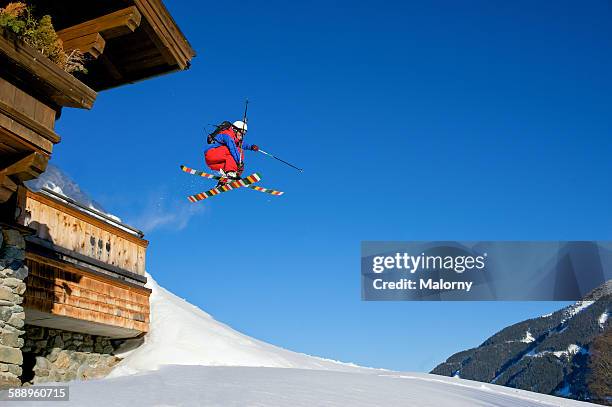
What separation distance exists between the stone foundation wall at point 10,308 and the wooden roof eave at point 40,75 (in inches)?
81.4

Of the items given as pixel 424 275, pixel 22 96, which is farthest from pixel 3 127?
pixel 424 275

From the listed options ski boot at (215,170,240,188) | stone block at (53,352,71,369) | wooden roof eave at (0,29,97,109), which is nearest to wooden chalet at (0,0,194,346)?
wooden roof eave at (0,29,97,109)

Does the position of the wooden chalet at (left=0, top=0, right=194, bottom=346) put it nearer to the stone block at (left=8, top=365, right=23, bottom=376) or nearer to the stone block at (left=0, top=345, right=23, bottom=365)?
the stone block at (left=0, top=345, right=23, bottom=365)

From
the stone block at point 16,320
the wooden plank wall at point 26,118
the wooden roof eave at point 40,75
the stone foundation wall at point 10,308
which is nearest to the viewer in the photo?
the wooden roof eave at point 40,75

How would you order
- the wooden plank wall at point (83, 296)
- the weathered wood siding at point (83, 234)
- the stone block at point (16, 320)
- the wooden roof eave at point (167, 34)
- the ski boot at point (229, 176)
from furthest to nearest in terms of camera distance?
the ski boot at point (229, 176)
the weathered wood siding at point (83, 234)
the wooden plank wall at point (83, 296)
the wooden roof eave at point (167, 34)
the stone block at point (16, 320)

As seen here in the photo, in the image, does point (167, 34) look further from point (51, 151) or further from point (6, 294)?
point (6, 294)

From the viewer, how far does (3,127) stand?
8.51 metres

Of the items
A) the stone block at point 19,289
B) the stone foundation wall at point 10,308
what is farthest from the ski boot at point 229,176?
the stone block at point 19,289

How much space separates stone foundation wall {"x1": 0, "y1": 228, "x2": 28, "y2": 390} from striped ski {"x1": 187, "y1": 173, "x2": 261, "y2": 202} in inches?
316

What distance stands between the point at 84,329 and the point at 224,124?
6202 millimetres

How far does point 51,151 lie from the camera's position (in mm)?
9422

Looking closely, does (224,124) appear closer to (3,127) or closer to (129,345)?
(129,345)

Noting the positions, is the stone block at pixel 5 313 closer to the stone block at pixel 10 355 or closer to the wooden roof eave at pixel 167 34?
the stone block at pixel 10 355

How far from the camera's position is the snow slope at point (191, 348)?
14.2m
